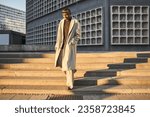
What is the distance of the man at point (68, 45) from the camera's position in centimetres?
710

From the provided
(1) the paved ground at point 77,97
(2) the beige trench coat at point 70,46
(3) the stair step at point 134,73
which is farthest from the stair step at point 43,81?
(3) the stair step at point 134,73

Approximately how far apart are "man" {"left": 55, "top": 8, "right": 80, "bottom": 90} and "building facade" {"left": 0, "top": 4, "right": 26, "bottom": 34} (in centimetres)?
12899

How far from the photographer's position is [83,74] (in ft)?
28.2

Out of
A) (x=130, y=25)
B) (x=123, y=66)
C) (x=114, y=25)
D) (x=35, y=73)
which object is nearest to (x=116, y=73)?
(x=123, y=66)

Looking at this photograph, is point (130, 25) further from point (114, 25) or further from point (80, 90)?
point (80, 90)

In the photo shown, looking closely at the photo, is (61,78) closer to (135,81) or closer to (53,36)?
(135,81)

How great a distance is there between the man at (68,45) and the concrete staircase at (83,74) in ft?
1.66

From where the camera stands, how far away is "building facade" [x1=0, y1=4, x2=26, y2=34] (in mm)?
137375

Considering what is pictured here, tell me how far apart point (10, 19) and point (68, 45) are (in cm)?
14268

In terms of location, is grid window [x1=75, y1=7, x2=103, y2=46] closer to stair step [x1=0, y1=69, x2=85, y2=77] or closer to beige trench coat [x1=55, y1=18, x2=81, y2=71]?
stair step [x1=0, y1=69, x2=85, y2=77]

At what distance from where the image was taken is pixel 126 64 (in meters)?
9.26

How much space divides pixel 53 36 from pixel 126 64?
17110mm

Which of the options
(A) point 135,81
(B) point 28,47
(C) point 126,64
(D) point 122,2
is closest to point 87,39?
(D) point 122,2

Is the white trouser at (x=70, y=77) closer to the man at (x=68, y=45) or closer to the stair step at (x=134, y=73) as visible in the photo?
the man at (x=68, y=45)
